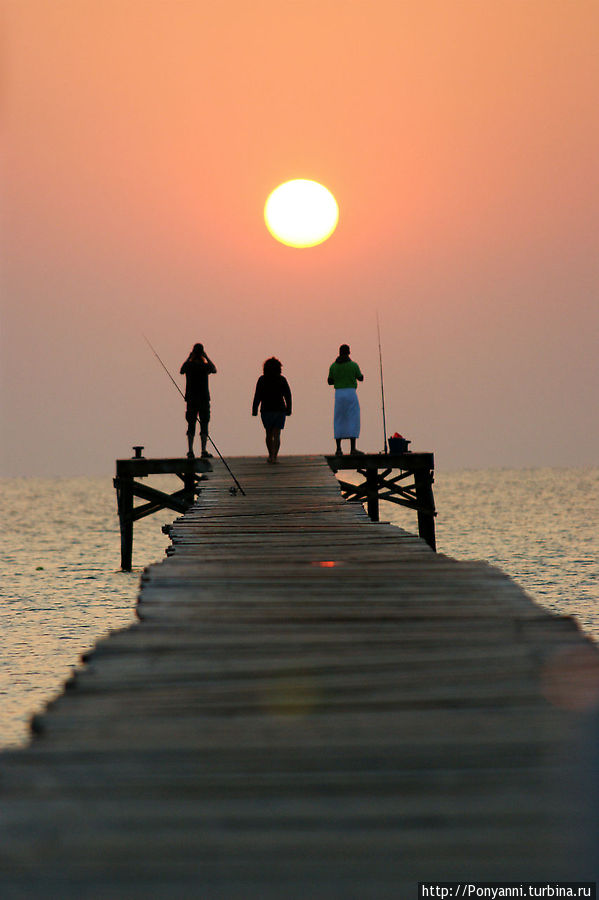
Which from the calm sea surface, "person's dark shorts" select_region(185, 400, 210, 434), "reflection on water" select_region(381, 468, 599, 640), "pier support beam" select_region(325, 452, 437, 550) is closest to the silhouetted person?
"person's dark shorts" select_region(185, 400, 210, 434)

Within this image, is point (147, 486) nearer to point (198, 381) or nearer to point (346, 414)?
point (198, 381)

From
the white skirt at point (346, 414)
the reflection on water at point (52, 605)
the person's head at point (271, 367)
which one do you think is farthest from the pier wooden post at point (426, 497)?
the reflection on water at point (52, 605)

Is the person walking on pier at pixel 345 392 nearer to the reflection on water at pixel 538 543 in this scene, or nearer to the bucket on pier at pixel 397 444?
the bucket on pier at pixel 397 444

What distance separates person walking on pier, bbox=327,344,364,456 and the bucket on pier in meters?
1.99

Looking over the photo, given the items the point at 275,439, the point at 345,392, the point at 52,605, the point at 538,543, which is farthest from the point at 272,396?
the point at 538,543

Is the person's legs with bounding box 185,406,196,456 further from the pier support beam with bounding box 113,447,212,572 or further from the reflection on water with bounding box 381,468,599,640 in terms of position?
the reflection on water with bounding box 381,468,599,640

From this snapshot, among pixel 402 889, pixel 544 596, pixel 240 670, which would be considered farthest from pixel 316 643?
pixel 544 596

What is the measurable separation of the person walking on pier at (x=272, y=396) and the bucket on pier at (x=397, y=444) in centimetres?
417

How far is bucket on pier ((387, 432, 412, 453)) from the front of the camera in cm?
2038

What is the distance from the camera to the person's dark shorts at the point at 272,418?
16812 mm

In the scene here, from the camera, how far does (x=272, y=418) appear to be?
55.3 feet

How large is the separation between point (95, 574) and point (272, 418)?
13366mm

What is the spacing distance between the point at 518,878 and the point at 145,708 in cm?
172

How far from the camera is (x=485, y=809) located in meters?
2.93
